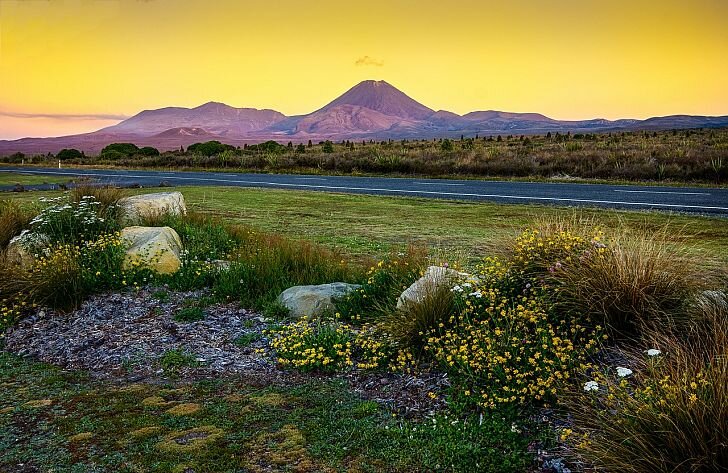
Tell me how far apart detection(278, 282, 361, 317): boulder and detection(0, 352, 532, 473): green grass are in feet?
5.25

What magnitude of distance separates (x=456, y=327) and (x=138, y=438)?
2.72 meters

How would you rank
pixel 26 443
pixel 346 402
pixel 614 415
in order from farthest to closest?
pixel 346 402 → pixel 26 443 → pixel 614 415

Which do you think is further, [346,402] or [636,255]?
[636,255]

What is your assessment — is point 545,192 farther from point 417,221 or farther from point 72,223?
point 72,223

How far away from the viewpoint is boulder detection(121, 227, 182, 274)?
329 inches

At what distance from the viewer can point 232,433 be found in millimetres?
Result: 4172

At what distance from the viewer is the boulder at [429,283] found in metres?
5.64

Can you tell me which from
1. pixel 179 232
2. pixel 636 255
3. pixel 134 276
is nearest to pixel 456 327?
pixel 636 255

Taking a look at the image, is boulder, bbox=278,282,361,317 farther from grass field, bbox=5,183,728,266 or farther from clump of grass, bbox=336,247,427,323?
grass field, bbox=5,183,728,266

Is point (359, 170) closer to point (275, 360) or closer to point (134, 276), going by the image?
point (134, 276)

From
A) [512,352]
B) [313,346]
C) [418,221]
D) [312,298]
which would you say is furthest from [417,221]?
[512,352]

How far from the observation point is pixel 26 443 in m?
4.14

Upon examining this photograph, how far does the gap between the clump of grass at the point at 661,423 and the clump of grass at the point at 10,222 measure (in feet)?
29.7

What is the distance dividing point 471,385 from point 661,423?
156cm
